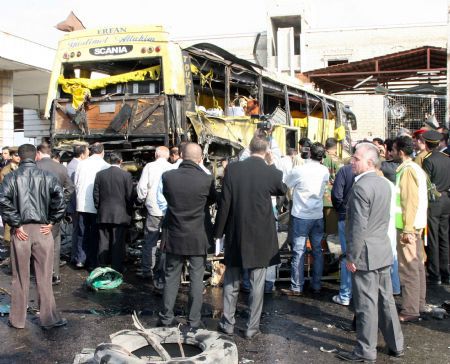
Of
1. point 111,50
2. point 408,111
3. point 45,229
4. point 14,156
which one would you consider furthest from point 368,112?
point 45,229

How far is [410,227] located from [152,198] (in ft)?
12.1

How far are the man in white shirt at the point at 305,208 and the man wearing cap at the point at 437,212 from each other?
155 cm

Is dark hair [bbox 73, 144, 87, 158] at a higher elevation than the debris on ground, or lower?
higher

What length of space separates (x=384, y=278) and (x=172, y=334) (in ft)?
6.51

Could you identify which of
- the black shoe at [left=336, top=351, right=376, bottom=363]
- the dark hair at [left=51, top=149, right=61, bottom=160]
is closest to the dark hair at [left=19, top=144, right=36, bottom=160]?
the dark hair at [left=51, top=149, right=61, bottom=160]

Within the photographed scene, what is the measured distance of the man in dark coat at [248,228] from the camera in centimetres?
564

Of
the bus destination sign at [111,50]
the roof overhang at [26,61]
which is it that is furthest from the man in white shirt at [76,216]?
the roof overhang at [26,61]

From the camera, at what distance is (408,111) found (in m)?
14.1

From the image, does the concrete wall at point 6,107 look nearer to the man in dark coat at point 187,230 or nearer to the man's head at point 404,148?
the man in dark coat at point 187,230

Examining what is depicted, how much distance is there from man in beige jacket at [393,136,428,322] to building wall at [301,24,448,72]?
3200cm

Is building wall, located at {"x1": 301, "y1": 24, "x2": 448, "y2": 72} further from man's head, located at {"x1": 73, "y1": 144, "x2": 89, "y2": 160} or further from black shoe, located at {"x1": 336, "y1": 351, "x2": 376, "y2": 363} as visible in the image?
black shoe, located at {"x1": 336, "y1": 351, "x2": 376, "y2": 363}

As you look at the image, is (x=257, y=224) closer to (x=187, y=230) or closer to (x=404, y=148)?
(x=187, y=230)

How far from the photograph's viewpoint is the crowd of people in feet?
16.4

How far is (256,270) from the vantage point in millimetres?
5676
